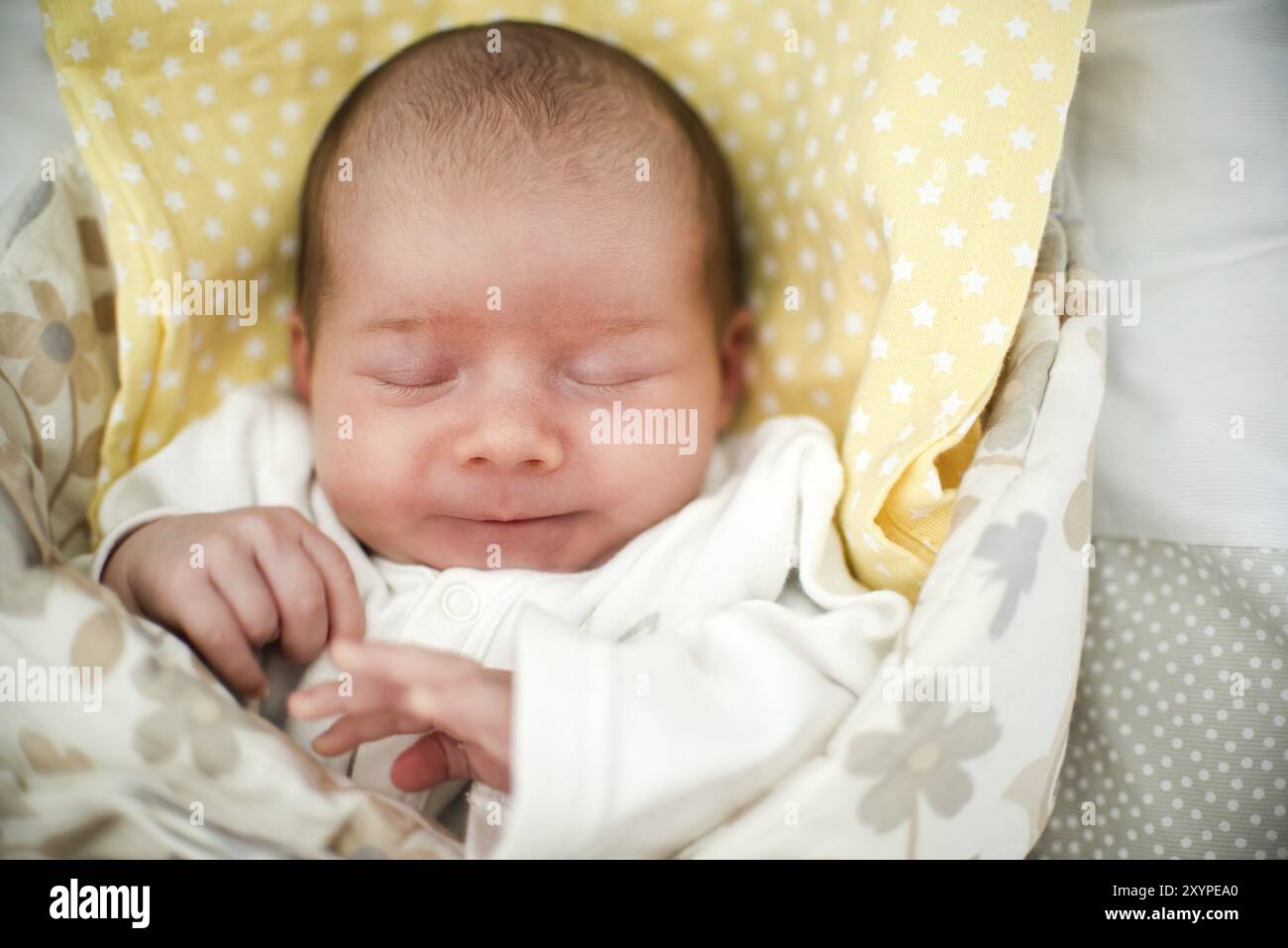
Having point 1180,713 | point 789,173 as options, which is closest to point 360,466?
point 789,173

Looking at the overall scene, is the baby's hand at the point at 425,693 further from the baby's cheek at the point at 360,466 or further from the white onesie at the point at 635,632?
the baby's cheek at the point at 360,466

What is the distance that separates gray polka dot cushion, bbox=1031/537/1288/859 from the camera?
1.25m

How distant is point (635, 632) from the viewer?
1.31 meters

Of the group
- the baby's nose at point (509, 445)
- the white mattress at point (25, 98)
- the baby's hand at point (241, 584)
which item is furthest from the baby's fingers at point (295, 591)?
the white mattress at point (25, 98)

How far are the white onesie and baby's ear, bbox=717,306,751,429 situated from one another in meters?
0.07

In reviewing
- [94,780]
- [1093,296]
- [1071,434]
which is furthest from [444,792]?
[1093,296]

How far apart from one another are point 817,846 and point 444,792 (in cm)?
51

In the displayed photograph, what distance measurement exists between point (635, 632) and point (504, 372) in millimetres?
365

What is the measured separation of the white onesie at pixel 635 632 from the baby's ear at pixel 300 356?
0.04 metres

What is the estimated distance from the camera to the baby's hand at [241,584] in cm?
122

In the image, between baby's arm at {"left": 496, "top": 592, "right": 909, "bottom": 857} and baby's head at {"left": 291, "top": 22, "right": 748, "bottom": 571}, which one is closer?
baby's arm at {"left": 496, "top": 592, "right": 909, "bottom": 857}

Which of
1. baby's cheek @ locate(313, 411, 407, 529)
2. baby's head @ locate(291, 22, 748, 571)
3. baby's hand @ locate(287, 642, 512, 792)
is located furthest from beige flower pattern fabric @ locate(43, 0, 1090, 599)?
baby's hand @ locate(287, 642, 512, 792)

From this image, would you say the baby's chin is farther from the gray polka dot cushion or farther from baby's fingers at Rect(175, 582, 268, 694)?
the gray polka dot cushion
